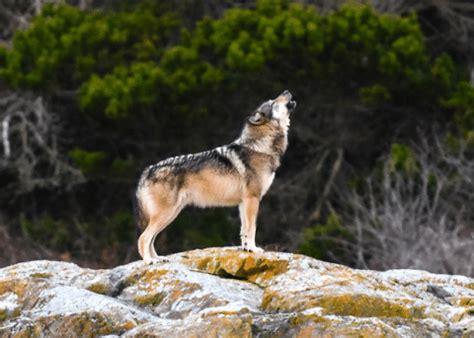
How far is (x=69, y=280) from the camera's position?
1338cm

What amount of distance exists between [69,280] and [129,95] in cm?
1674

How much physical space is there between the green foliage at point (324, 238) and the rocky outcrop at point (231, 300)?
46.8 feet

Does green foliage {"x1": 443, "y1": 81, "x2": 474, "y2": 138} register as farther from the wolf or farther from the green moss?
the green moss

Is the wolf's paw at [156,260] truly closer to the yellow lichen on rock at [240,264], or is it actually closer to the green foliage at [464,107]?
the yellow lichen on rock at [240,264]

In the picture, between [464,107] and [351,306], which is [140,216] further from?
[464,107]

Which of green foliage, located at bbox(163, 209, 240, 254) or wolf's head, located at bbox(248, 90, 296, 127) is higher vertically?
wolf's head, located at bbox(248, 90, 296, 127)

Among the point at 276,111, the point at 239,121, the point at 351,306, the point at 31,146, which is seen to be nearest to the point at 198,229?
the point at 239,121

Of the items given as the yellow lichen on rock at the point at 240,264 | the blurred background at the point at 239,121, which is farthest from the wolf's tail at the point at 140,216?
the blurred background at the point at 239,121

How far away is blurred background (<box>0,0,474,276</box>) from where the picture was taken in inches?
1155

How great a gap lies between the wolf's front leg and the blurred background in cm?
1319

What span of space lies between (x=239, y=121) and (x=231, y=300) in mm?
18321

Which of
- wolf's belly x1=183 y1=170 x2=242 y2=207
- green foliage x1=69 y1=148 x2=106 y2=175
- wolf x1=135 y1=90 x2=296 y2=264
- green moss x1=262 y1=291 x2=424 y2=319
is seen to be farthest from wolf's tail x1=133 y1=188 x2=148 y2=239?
green foliage x1=69 y1=148 x2=106 y2=175

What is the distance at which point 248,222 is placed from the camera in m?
14.2

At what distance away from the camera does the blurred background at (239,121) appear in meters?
29.3
